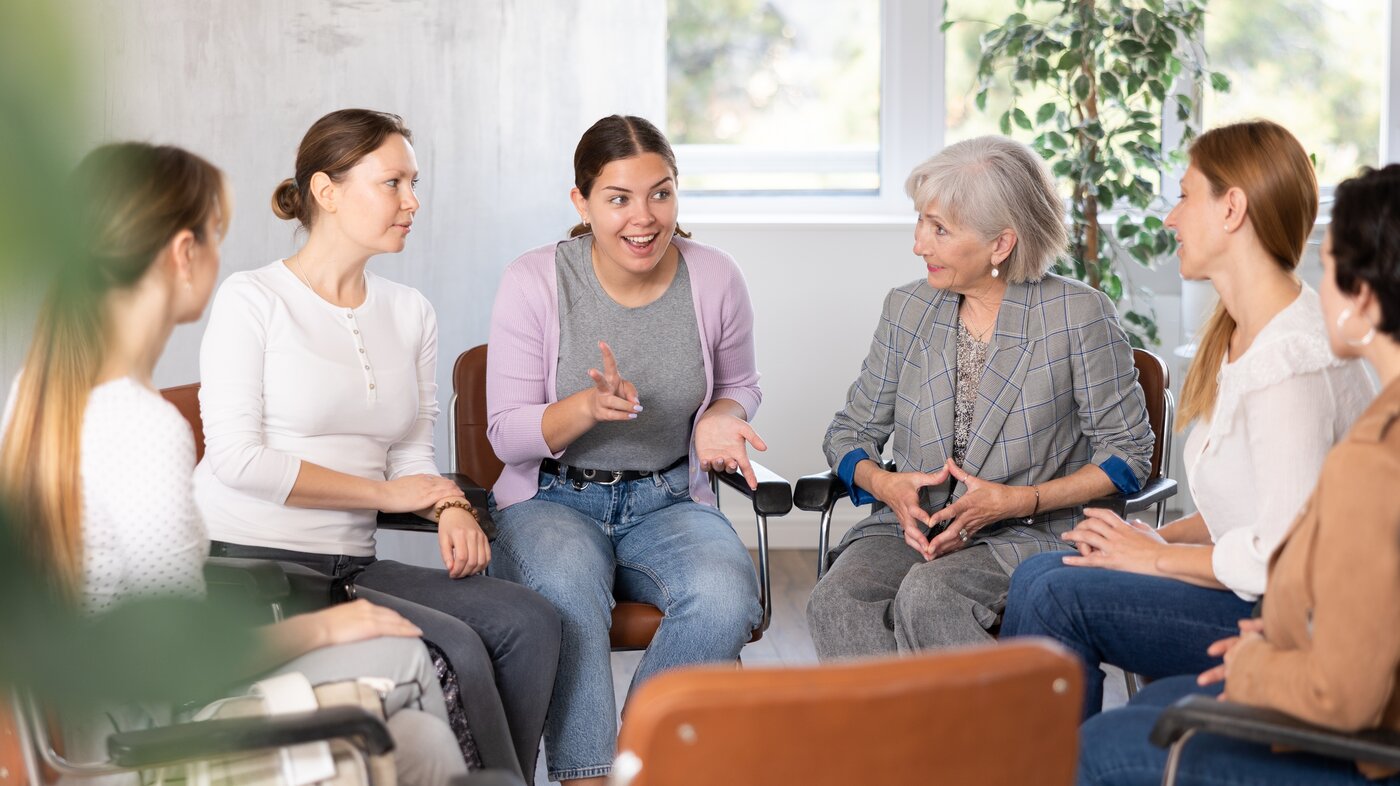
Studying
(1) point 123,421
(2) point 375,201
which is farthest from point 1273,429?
(1) point 123,421

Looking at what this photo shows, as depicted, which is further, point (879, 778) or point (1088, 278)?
point (1088, 278)

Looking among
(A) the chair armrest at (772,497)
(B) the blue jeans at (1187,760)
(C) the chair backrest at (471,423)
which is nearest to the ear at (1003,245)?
(A) the chair armrest at (772,497)

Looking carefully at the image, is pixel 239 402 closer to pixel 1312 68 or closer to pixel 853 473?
pixel 853 473

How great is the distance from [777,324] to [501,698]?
7.76ft

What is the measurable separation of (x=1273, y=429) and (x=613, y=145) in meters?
1.25

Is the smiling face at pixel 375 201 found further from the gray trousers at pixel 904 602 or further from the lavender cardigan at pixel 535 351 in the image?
the gray trousers at pixel 904 602

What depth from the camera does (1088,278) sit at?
390 cm

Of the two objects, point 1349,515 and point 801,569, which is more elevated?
point 1349,515

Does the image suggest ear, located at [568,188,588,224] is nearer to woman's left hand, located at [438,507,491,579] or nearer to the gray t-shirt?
the gray t-shirt

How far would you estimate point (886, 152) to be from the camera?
4461 mm

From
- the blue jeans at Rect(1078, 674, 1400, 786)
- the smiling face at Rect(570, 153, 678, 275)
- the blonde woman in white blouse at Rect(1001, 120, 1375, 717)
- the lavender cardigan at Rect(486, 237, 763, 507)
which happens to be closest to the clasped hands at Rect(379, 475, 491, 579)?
the lavender cardigan at Rect(486, 237, 763, 507)

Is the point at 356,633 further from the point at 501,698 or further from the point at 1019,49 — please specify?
the point at 1019,49

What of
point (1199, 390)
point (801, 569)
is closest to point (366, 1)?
point (1199, 390)

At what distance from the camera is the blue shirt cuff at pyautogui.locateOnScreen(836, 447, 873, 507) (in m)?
2.44
